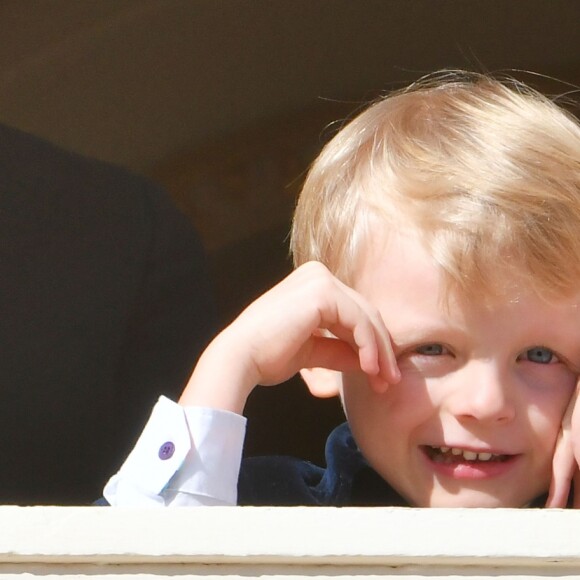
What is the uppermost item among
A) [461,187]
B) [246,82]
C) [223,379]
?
[246,82]

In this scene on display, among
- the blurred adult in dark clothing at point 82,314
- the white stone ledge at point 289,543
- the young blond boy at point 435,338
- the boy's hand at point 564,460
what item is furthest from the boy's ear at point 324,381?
the white stone ledge at point 289,543

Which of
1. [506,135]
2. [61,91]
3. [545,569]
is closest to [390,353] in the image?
[506,135]

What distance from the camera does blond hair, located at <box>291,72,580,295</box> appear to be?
1.38m

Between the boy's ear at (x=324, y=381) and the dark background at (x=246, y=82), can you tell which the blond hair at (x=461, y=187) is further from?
the dark background at (x=246, y=82)

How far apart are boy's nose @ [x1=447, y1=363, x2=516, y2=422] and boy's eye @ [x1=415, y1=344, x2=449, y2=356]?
0.04 meters

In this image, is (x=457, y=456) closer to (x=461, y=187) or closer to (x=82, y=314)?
(x=461, y=187)

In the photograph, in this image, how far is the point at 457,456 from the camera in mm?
1407

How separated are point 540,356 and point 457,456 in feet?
0.48

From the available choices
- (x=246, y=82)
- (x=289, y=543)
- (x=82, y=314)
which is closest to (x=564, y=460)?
(x=289, y=543)

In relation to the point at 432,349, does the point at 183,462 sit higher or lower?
lower

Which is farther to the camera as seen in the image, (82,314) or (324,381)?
(82,314)

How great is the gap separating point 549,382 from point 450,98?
16.8 inches

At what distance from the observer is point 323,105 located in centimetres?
303

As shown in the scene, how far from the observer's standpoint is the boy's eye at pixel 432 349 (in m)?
1.39
